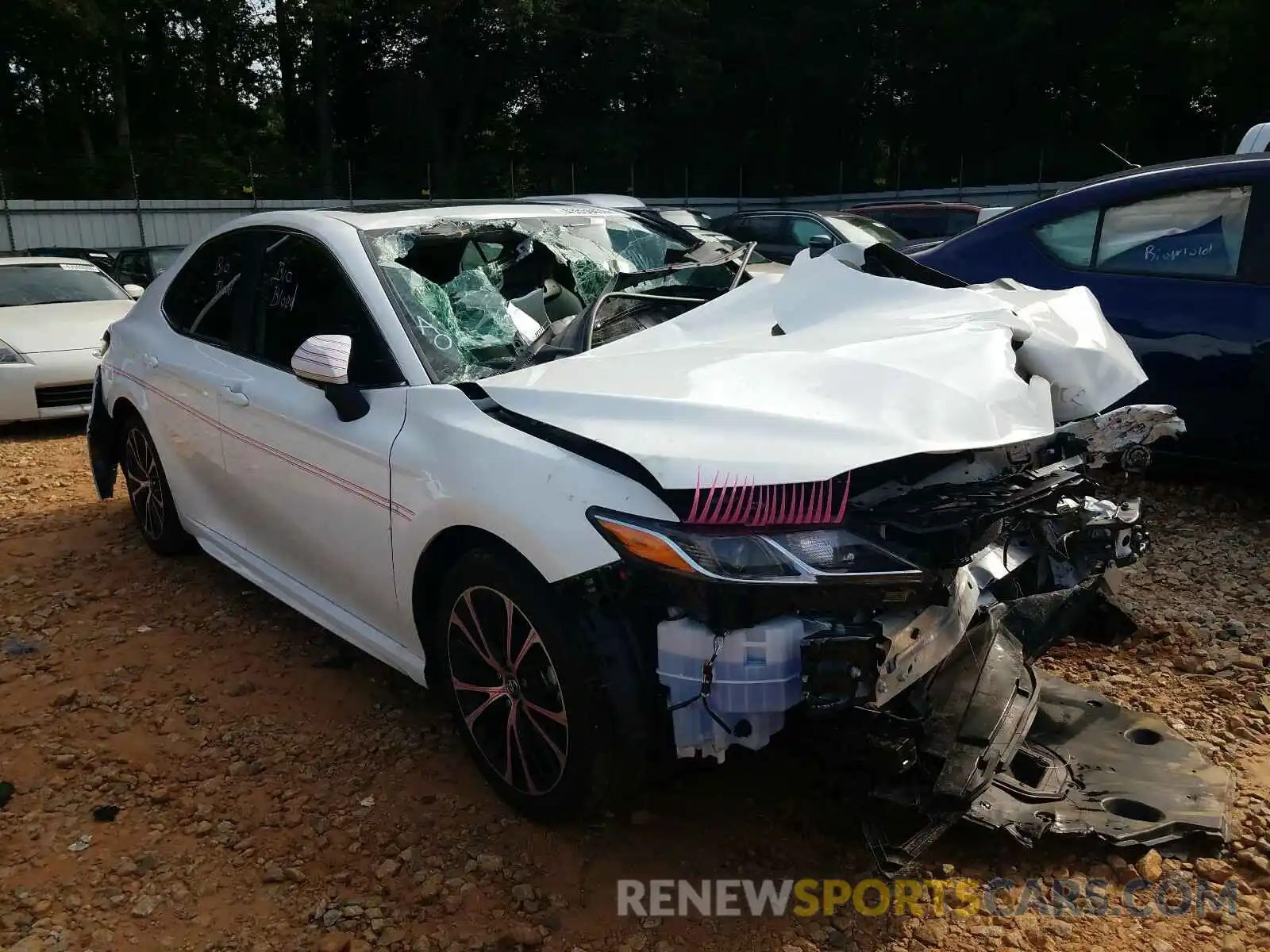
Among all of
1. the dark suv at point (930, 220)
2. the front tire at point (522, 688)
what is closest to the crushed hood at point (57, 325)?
the front tire at point (522, 688)

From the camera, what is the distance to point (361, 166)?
3297 cm

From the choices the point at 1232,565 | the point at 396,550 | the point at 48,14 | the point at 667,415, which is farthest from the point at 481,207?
the point at 48,14

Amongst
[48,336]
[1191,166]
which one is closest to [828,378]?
[1191,166]

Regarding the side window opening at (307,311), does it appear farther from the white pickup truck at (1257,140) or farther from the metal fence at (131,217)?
the metal fence at (131,217)

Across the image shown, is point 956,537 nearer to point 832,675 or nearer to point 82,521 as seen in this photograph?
point 832,675

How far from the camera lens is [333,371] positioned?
288 centimetres

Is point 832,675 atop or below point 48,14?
below

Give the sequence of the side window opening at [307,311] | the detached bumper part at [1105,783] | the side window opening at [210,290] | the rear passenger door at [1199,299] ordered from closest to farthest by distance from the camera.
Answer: the detached bumper part at [1105,783]
the side window opening at [307,311]
the side window opening at [210,290]
the rear passenger door at [1199,299]

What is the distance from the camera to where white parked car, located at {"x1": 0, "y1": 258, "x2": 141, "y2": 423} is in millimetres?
7547

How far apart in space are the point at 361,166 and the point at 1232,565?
32.8 m

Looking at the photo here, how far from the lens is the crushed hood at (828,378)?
7.46 feet

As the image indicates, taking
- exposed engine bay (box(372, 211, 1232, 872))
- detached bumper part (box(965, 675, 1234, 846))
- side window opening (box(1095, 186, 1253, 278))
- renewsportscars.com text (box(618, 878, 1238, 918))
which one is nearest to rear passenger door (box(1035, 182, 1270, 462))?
side window opening (box(1095, 186, 1253, 278))

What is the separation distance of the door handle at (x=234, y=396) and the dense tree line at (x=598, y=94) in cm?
2503

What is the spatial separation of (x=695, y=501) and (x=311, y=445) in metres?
1.54
